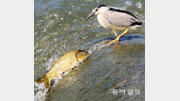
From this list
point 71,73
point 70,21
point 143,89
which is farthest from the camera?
point 70,21

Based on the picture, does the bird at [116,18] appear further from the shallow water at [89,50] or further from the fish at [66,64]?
the fish at [66,64]

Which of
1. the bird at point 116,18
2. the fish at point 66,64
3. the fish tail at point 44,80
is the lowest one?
the fish tail at point 44,80

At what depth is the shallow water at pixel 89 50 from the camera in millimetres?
3264

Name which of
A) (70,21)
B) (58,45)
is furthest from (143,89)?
(70,21)

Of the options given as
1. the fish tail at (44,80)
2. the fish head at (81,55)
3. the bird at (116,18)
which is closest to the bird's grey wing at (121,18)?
the bird at (116,18)

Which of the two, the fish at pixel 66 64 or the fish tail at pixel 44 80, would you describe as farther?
the fish at pixel 66 64

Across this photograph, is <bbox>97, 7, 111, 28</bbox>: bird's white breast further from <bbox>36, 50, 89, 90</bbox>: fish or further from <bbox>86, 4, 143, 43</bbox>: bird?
<bbox>36, 50, 89, 90</bbox>: fish

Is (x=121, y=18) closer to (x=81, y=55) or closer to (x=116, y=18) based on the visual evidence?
(x=116, y=18)

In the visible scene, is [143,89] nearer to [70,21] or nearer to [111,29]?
[111,29]

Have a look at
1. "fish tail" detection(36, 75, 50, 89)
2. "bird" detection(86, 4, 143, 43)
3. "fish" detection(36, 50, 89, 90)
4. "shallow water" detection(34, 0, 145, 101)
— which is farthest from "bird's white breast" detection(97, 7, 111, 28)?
"fish tail" detection(36, 75, 50, 89)

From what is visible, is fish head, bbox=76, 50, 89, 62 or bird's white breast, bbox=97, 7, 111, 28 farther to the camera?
bird's white breast, bbox=97, 7, 111, 28

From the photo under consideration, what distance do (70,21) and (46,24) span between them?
1.74 feet

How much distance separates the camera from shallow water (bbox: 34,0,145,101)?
326 cm

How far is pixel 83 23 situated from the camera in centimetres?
512
